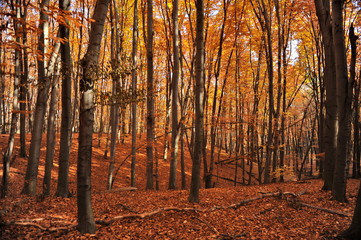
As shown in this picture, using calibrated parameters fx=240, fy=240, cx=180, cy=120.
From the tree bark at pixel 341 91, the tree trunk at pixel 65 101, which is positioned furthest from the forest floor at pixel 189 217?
the tree bark at pixel 341 91

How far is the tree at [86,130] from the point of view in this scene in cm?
453

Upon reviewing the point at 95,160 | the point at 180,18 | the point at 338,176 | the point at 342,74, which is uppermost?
the point at 180,18

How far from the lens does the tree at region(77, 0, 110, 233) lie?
4527mm

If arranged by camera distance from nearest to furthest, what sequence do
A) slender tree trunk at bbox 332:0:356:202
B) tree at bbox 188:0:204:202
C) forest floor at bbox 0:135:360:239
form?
forest floor at bbox 0:135:360:239 < slender tree trunk at bbox 332:0:356:202 < tree at bbox 188:0:204:202

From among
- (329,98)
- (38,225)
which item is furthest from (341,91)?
(38,225)

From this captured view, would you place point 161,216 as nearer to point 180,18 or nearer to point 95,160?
point 180,18

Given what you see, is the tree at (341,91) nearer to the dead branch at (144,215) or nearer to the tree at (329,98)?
the tree at (329,98)

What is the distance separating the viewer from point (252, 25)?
51.3 ft

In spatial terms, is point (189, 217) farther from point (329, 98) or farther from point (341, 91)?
point (329, 98)

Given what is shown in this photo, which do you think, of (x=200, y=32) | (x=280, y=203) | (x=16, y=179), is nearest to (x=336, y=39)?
(x=200, y=32)

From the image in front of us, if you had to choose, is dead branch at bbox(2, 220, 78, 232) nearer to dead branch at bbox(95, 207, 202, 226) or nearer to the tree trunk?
dead branch at bbox(95, 207, 202, 226)

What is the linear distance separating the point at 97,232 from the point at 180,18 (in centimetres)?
1282

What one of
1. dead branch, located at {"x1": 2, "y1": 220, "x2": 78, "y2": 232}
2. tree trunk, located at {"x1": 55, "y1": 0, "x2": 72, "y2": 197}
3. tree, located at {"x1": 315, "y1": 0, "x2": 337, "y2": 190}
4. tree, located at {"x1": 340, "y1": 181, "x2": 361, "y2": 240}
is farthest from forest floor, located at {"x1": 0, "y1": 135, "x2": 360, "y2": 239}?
tree, located at {"x1": 315, "y1": 0, "x2": 337, "y2": 190}

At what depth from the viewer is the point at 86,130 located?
4.58 metres
